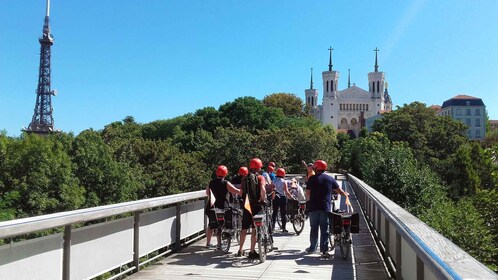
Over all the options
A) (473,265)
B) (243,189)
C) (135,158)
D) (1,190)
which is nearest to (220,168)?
(243,189)

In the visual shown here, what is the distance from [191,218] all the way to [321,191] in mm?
2897

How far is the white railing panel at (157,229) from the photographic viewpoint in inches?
308

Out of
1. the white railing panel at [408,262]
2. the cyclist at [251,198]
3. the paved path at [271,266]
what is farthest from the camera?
the cyclist at [251,198]

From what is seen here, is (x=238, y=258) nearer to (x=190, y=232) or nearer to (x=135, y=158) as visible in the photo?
(x=190, y=232)

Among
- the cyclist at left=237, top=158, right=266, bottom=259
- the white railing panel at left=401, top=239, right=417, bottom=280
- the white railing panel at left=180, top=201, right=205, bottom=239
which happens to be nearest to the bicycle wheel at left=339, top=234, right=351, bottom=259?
the cyclist at left=237, top=158, right=266, bottom=259

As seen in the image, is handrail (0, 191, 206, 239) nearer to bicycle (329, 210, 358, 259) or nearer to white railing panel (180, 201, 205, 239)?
white railing panel (180, 201, 205, 239)

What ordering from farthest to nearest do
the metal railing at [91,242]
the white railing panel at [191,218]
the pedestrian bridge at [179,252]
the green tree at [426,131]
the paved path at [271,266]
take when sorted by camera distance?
the green tree at [426,131] → the white railing panel at [191,218] → the paved path at [271,266] → the metal railing at [91,242] → the pedestrian bridge at [179,252]

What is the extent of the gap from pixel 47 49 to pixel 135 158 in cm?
11001

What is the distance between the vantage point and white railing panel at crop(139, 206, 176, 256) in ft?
25.7

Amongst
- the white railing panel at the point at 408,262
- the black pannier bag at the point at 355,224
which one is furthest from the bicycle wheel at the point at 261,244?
the white railing panel at the point at 408,262

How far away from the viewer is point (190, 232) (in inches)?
403

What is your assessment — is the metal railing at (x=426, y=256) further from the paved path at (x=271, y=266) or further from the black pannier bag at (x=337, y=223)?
the black pannier bag at (x=337, y=223)

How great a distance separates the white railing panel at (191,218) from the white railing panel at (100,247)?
2526 mm

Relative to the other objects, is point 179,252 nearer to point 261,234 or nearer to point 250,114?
point 261,234
